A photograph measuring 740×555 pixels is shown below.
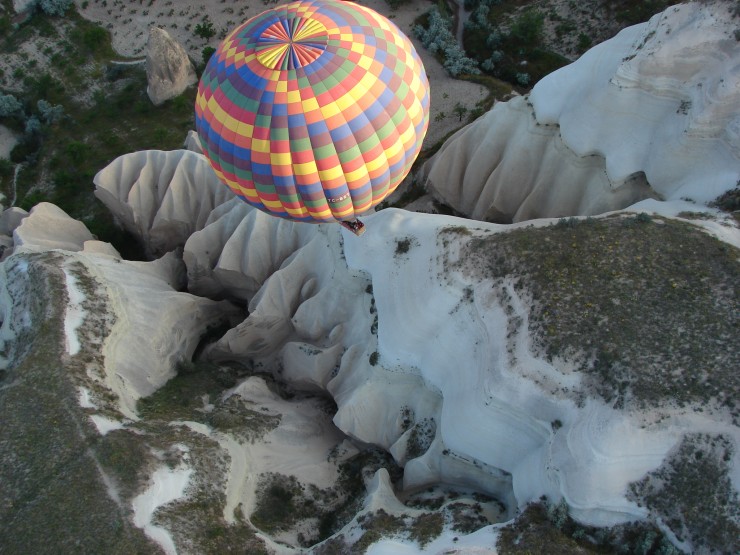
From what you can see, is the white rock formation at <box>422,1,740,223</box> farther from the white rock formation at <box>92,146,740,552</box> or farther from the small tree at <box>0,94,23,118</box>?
the small tree at <box>0,94,23,118</box>

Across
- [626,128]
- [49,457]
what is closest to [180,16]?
[626,128]

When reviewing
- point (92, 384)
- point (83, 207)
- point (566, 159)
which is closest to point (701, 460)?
point (566, 159)

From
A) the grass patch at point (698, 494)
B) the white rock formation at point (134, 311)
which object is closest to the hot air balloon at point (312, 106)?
the white rock formation at point (134, 311)

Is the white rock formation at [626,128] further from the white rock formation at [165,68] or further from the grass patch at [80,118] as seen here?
the grass patch at [80,118]

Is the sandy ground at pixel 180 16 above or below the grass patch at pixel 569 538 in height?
above

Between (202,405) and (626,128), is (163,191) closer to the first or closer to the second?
(202,405)

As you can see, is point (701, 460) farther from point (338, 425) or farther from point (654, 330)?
point (338, 425)
